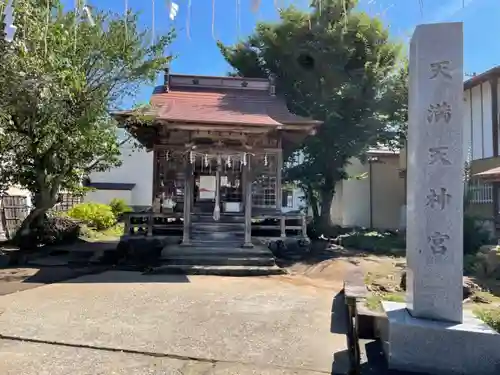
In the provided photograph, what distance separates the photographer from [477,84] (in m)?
18.8

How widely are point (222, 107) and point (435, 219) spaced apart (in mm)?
9206

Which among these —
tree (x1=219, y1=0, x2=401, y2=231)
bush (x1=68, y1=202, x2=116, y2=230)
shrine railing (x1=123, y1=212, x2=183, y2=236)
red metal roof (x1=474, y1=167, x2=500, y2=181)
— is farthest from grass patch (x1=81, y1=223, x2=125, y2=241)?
red metal roof (x1=474, y1=167, x2=500, y2=181)

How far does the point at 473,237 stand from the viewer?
1291 centimetres

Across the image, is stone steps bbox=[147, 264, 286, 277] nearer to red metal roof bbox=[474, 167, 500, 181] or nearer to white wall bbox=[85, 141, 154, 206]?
red metal roof bbox=[474, 167, 500, 181]

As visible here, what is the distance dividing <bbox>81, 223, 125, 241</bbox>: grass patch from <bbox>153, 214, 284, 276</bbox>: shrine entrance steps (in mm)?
7077

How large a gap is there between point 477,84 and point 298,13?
8841 millimetres

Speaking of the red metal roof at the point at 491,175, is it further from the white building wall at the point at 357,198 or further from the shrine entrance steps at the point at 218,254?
the white building wall at the point at 357,198

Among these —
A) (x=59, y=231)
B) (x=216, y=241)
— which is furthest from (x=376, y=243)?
(x=59, y=231)

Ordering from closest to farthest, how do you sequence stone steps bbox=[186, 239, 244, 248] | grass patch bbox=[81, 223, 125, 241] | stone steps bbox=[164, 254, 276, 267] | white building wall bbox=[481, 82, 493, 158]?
stone steps bbox=[164, 254, 276, 267] → stone steps bbox=[186, 239, 244, 248] → grass patch bbox=[81, 223, 125, 241] → white building wall bbox=[481, 82, 493, 158]

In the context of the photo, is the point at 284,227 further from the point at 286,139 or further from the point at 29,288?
the point at 29,288

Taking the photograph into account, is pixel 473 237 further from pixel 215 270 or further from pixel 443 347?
pixel 443 347

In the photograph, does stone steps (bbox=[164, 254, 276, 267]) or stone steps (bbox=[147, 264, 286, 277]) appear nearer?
stone steps (bbox=[147, 264, 286, 277])

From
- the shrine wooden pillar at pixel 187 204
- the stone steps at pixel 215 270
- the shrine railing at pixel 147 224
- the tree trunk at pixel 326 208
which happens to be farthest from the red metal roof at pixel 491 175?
the shrine railing at pixel 147 224

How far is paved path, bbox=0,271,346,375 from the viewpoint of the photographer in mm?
4352
